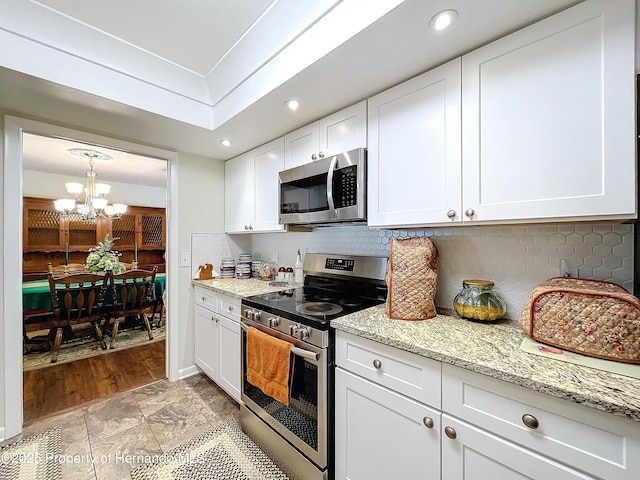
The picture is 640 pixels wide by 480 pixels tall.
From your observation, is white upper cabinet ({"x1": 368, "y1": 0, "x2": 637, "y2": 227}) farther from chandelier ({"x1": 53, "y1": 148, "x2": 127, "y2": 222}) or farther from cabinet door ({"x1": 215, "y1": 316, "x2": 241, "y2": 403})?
chandelier ({"x1": 53, "y1": 148, "x2": 127, "y2": 222})

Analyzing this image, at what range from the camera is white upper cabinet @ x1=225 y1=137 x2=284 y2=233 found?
221 cm

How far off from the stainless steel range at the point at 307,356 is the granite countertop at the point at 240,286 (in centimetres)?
17

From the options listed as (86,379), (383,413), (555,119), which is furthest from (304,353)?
(86,379)

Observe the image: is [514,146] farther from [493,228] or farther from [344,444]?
[344,444]

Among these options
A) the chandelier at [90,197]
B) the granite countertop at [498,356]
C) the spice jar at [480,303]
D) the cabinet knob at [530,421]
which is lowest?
the cabinet knob at [530,421]

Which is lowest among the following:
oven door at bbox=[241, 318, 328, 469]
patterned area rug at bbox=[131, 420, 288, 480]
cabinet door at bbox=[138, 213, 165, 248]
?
patterned area rug at bbox=[131, 420, 288, 480]

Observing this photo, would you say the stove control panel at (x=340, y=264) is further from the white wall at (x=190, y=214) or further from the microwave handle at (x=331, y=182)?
the white wall at (x=190, y=214)

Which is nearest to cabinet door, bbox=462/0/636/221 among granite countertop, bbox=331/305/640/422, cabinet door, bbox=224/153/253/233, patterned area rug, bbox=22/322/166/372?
granite countertop, bbox=331/305/640/422

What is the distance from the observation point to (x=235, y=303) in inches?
77.5

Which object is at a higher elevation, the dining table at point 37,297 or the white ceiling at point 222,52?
the white ceiling at point 222,52

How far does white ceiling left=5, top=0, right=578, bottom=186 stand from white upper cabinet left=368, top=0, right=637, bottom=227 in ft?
0.36

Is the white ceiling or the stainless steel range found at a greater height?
the white ceiling

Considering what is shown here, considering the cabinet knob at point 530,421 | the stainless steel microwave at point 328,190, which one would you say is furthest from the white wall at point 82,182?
the cabinet knob at point 530,421

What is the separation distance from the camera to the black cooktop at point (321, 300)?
143 centimetres
